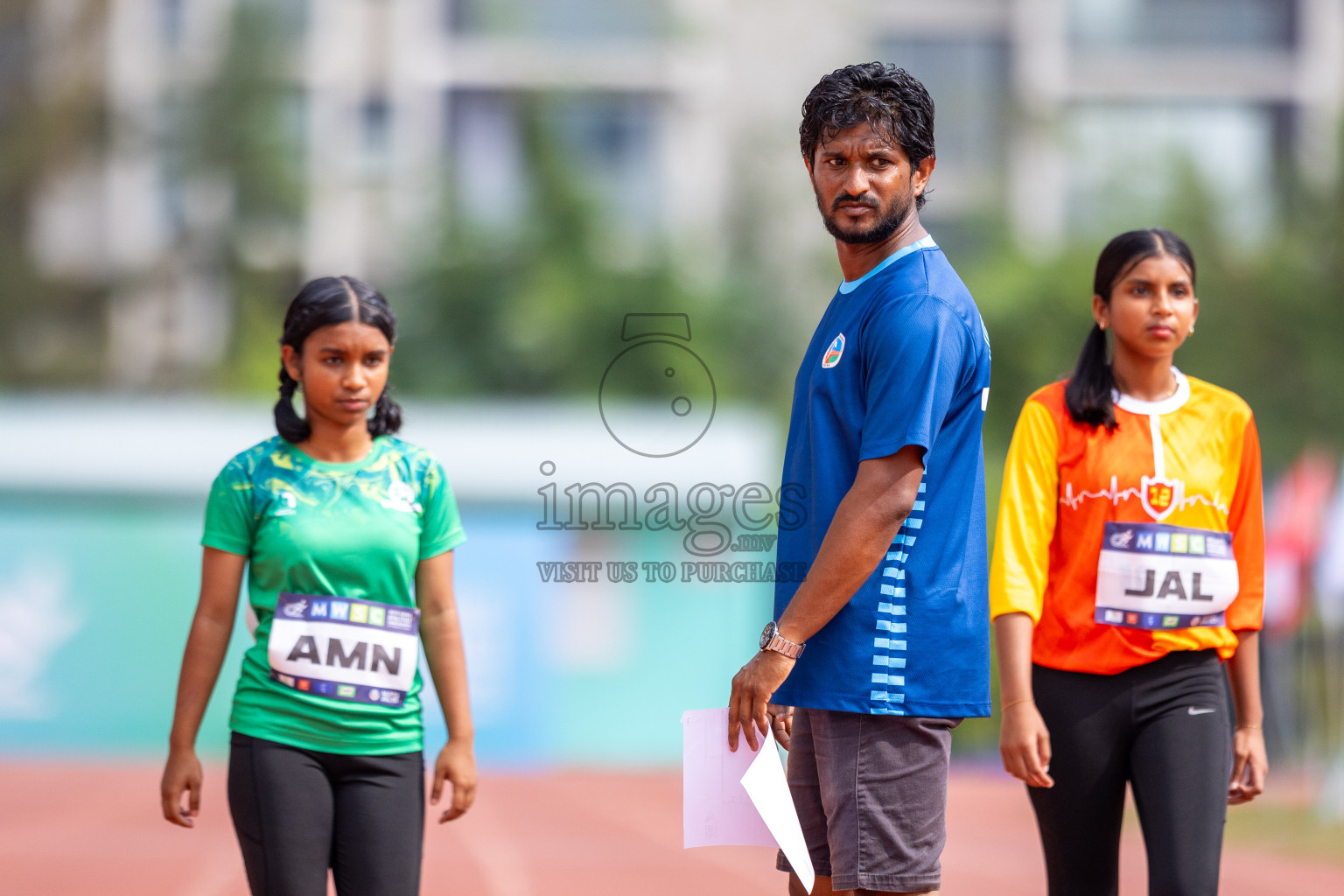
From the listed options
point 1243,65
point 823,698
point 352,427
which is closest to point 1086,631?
point 823,698

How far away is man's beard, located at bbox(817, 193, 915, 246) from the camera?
115 inches

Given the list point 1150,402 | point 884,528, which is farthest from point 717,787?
point 1150,402

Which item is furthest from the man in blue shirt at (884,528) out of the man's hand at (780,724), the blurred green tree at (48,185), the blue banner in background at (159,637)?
the blurred green tree at (48,185)

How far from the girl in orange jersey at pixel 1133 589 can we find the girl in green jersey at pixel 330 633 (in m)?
1.29

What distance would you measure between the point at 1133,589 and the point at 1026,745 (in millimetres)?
451

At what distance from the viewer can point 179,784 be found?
129 inches

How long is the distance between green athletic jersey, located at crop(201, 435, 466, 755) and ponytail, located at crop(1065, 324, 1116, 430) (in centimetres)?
→ 152

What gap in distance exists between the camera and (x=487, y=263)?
69.9 ft

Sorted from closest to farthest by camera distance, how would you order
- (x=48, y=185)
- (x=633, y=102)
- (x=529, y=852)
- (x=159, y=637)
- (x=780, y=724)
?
(x=780, y=724) → (x=529, y=852) → (x=159, y=637) → (x=48, y=185) → (x=633, y=102)

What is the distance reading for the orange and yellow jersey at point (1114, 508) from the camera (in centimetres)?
344

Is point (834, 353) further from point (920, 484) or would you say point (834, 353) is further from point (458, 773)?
point (458, 773)

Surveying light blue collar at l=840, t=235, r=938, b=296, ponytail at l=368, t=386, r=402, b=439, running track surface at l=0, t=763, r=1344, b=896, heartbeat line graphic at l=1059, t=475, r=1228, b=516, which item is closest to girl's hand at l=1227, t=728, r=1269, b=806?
heartbeat line graphic at l=1059, t=475, r=1228, b=516

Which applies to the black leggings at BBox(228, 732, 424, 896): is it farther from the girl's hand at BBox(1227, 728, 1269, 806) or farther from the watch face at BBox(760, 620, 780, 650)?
the girl's hand at BBox(1227, 728, 1269, 806)

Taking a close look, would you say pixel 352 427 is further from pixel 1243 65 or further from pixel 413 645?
pixel 1243 65
